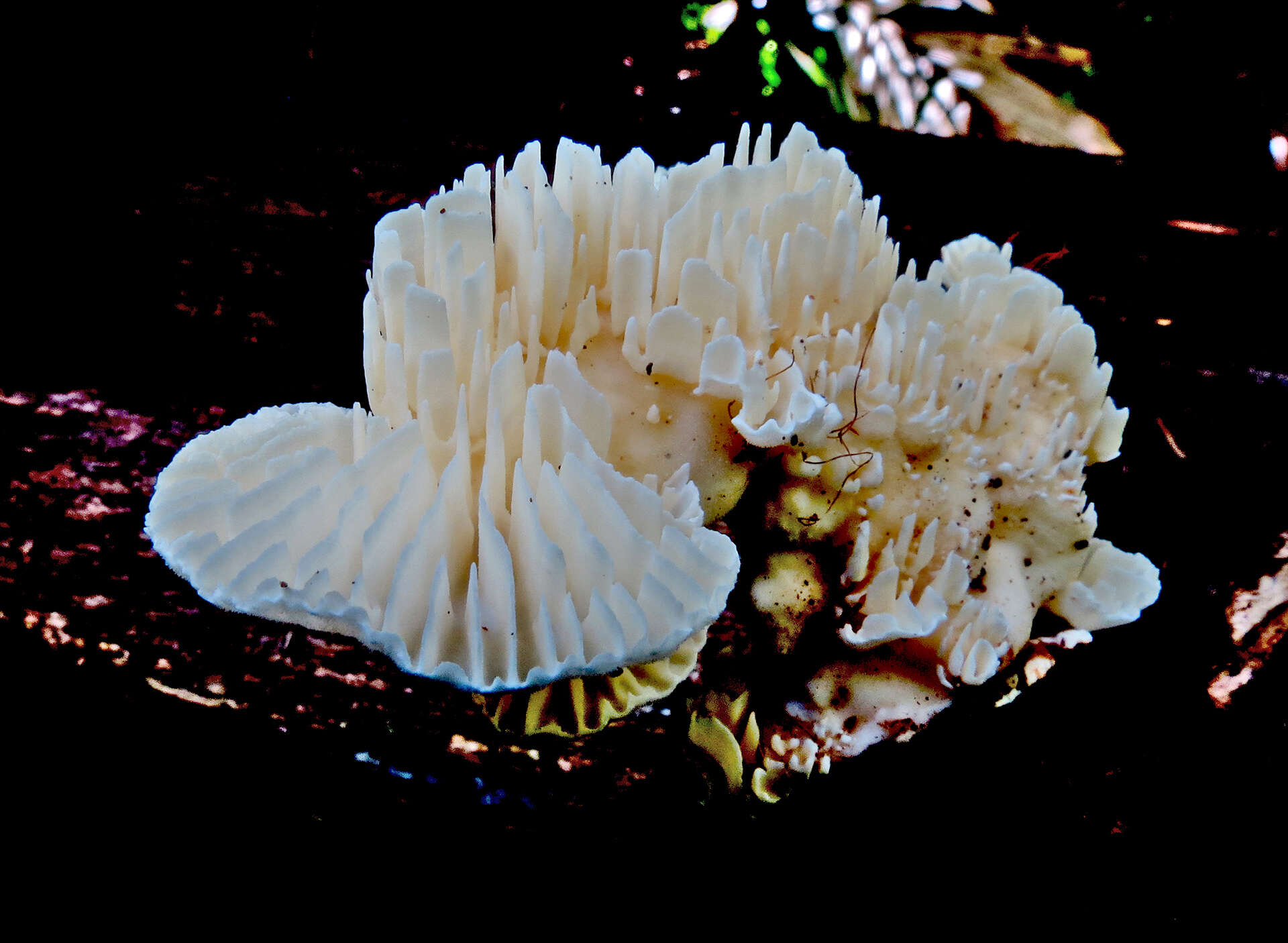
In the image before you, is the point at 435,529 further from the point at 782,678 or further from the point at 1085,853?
the point at 1085,853

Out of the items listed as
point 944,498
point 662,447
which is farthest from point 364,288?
point 944,498

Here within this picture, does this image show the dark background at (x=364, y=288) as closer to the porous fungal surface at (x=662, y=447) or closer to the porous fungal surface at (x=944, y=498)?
the porous fungal surface at (x=944, y=498)

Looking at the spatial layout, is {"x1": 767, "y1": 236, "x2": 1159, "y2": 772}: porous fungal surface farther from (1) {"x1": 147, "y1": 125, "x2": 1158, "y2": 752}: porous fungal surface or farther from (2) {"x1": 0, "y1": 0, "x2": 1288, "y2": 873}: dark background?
(2) {"x1": 0, "y1": 0, "x2": 1288, "y2": 873}: dark background

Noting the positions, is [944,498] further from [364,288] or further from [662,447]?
[364,288]

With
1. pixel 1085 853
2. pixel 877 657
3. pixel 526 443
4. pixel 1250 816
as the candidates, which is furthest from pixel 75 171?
pixel 1250 816

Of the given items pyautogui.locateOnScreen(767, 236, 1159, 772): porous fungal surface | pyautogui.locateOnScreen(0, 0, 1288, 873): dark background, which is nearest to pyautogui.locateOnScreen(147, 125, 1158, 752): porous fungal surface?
pyautogui.locateOnScreen(767, 236, 1159, 772): porous fungal surface

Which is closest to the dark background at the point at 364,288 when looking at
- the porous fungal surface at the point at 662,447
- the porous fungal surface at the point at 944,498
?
the porous fungal surface at the point at 944,498
